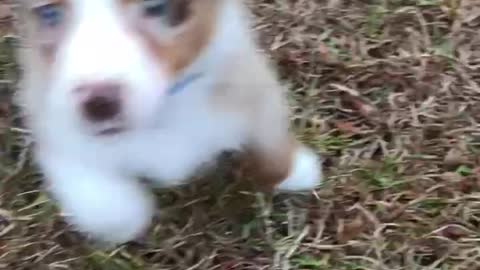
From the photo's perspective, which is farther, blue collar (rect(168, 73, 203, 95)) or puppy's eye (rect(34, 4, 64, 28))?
blue collar (rect(168, 73, 203, 95))

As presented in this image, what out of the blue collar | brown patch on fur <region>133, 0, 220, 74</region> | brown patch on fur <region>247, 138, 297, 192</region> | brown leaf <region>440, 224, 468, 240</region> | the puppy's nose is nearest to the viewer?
the puppy's nose

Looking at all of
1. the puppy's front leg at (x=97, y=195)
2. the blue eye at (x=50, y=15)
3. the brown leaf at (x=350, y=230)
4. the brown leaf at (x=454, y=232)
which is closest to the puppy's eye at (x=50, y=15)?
the blue eye at (x=50, y=15)

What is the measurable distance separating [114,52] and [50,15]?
15 centimetres

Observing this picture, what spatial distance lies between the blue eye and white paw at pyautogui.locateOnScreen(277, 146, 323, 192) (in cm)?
67

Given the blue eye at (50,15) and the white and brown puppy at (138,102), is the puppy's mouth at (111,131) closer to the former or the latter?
the white and brown puppy at (138,102)

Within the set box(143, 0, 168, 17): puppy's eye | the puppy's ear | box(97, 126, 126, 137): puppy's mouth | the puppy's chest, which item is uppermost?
box(143, 0, 168, 17): puppy's eye

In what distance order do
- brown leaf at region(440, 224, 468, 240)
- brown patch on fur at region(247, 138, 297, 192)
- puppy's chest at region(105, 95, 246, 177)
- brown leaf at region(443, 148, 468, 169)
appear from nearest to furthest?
1. puppy's chest at region(105, 95, 246, 177)
2. brown patch on fur at region(247, 138, 297, 192)
3. brown leaf at region(440, 224, 468, 240)
4. brown leaf at region(443, 148, 468, 169)

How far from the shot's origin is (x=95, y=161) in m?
1.90

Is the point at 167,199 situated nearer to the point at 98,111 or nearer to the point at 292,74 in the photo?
the point at 292,74

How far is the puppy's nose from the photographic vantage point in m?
1.46

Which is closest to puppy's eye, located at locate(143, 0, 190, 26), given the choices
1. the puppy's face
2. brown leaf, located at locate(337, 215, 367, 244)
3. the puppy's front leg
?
the puppy's face

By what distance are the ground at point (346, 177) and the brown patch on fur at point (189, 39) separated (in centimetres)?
53

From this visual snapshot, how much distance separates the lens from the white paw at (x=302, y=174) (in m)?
2.13

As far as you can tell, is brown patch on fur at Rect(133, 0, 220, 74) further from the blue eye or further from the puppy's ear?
the blue eye
